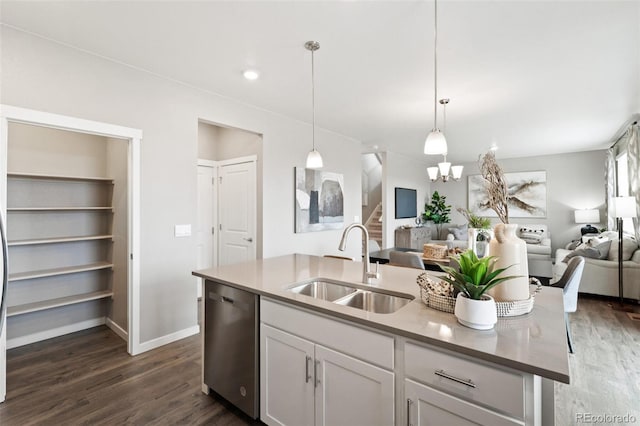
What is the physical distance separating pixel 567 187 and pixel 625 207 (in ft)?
11.3

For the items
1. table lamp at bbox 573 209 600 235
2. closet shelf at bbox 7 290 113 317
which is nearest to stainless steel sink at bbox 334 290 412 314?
closet shelf at bbox 7 290 113 317

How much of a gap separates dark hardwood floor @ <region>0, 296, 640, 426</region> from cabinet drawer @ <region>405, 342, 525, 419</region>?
1346mm

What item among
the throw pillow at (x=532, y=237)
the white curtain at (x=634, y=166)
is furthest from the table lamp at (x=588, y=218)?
the white curtain at (x=634, y=166)

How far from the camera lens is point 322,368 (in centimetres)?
151

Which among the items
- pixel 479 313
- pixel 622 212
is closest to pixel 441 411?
pixel 479 313

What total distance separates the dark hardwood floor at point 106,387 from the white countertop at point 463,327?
904 millimetres

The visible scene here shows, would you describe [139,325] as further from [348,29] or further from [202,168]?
[348,29]

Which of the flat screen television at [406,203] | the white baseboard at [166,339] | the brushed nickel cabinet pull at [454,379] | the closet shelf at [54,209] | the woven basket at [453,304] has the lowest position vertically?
the white baseboard at [166,339]

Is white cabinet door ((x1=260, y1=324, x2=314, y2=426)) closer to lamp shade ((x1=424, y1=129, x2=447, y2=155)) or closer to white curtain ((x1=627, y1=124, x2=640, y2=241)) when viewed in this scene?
lamp shade ((x1=424, y1=129, x2=447, y2=155))

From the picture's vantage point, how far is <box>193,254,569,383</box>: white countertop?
988 mm

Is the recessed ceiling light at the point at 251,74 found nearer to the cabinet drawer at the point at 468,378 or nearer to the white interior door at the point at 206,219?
the white interior door at the point at 206,219

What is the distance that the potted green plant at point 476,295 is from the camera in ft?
3.86

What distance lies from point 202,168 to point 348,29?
307 cm

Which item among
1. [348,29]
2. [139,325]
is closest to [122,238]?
[139,325]
